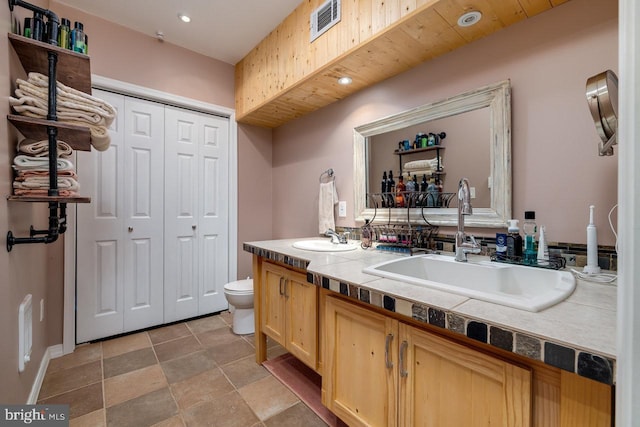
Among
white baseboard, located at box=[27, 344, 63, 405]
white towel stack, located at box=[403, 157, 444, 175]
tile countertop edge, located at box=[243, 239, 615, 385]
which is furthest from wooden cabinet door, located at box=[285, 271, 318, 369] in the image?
white baseboard, located at box=[27, 344, 63, 405]

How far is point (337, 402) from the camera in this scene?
1244 mm

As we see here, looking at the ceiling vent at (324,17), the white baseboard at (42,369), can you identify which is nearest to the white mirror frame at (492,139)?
the ceiling vent at (324,17)

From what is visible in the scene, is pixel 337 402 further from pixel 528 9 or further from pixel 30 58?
pixel 30 58

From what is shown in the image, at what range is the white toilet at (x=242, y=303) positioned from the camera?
233 centimetres

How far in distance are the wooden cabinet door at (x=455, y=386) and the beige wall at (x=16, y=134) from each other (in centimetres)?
152

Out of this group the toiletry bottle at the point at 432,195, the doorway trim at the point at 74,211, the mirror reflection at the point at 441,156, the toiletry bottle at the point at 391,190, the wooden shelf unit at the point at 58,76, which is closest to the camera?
the wooden shelf unit at the point at 58,76

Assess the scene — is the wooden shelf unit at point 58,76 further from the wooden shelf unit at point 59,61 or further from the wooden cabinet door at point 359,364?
the wooden cabinet door at point 359,364

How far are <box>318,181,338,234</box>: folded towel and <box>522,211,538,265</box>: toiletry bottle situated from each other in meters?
1.36

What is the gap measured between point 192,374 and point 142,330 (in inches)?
38.5

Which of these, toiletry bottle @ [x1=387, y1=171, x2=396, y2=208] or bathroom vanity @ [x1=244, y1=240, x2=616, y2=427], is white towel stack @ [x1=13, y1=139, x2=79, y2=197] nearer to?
bathroom vanity @ [x1=244, y1=240, x2=616, y2=427]

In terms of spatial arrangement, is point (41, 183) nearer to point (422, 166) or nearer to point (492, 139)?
point (422, 166)

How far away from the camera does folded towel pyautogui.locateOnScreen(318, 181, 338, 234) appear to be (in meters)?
2.36

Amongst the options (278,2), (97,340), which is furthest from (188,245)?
(278,2)
